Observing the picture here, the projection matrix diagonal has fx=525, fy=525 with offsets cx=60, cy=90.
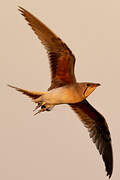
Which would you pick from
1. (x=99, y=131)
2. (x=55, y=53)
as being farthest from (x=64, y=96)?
(x=99, y=131)

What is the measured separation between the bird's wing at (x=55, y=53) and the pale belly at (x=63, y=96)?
0.25 meters

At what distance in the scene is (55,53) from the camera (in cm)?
779

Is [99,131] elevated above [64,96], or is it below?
below

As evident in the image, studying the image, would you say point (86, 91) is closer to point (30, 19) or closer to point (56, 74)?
point (56, 74)

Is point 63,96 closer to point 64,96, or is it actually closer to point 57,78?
point 64,96

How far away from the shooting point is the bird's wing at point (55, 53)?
7.40 m

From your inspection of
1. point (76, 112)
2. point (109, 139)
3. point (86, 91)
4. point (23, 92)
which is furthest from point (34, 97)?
point (109, 139)

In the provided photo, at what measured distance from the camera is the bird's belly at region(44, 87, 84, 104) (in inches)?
303

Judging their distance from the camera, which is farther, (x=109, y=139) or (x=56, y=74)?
(x=109, y=139)

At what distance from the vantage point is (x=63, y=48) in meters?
7.70

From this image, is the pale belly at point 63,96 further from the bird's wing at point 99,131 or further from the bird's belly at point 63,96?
the bird's wing at point 99,131

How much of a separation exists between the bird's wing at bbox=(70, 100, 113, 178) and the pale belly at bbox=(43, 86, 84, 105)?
133 centimetres

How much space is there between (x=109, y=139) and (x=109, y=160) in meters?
0.39

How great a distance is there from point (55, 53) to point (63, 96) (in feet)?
2.13
